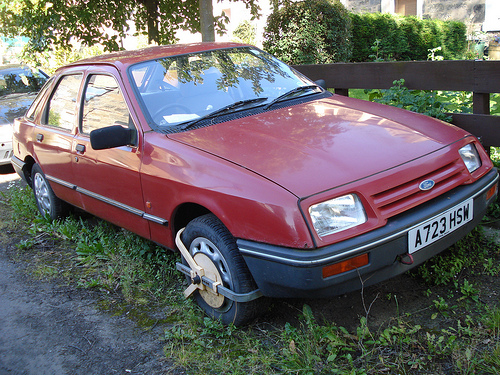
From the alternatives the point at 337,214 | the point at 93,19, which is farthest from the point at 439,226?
the point at 93,19

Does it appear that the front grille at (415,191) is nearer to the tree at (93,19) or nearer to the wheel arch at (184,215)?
the wheel arch at (184,215)

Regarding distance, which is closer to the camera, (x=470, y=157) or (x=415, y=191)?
(x=415, y=191)

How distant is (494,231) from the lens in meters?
3.67

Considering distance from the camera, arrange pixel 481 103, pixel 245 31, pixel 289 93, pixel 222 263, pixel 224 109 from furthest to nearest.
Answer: pixel 245 31
pixel 481 103
pixel 289 93
pixel 224 109
pixel 222 263

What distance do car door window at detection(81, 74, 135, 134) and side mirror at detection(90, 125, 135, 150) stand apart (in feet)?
0.50

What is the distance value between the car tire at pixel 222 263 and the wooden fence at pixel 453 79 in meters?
2.44

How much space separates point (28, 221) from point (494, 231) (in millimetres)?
4659

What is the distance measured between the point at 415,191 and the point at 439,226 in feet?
0.78

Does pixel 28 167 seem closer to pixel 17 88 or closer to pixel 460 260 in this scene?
pixel 460 260

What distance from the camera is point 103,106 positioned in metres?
3.86

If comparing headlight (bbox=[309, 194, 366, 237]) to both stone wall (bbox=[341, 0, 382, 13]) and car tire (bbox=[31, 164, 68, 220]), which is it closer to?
car tire (bbox=[31, 164, 68, 220])

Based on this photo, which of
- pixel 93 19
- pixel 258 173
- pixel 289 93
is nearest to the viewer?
pixel 258 173

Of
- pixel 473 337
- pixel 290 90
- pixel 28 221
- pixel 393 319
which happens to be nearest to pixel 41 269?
pixel 28 221

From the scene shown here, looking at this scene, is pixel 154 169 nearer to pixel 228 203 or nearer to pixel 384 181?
pixel 228 203
